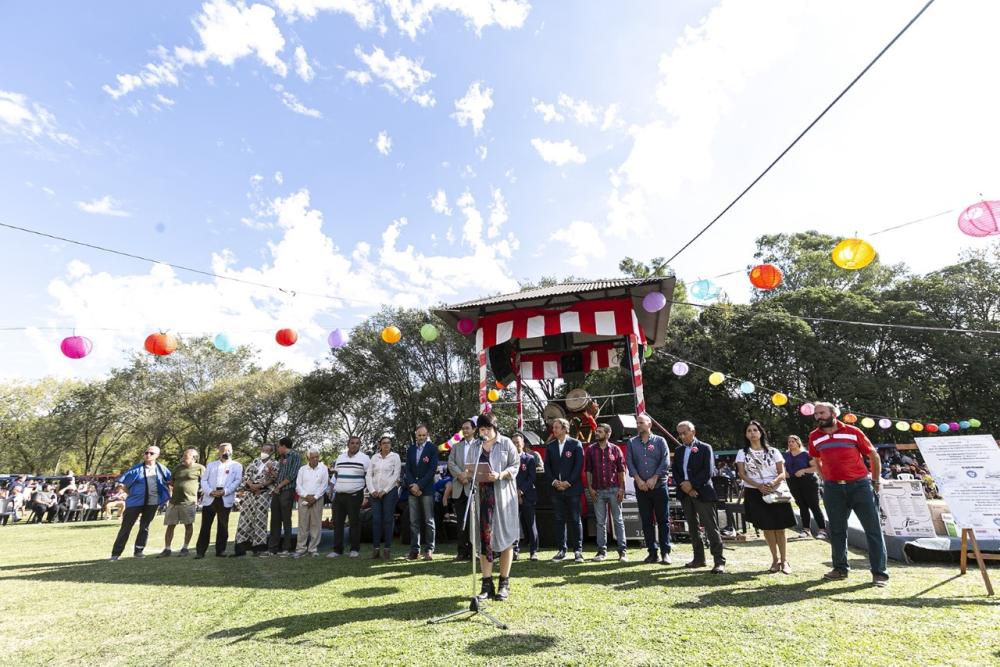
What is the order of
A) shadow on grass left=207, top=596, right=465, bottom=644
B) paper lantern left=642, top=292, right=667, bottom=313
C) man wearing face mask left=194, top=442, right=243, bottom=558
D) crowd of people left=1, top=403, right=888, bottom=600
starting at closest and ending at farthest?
1. shadow on grass left=207, top=596, right=465, bottom=644
2. crowd of people left=1, top=403, right=888, bottom=600
3. man wearing face mask left=194, top=442, right=243, bottom=558
4. paper lantern left=642, top=292, right=667, bottom=313

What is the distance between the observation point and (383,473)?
714 centimetres

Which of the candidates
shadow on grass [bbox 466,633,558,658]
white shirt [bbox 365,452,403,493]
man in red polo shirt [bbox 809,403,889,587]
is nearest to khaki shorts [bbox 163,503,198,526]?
white shirt [bbox 365,452,403,493]

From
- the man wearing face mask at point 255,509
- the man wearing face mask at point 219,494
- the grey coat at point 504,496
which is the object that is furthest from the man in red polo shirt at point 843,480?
the man wearing face mask at point 219,494

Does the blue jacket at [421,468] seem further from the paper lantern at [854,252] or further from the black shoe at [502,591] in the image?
the paper lantern at [854,252]

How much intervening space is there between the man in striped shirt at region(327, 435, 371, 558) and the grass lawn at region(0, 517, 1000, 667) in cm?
124

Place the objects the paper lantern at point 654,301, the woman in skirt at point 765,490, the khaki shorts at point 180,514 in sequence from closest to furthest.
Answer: the woman in skirt at point 765,490 → the khaki shorts at point 180,514 → the paper lantern at point 654,301

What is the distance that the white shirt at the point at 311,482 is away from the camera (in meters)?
7.52

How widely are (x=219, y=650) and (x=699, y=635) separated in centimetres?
330

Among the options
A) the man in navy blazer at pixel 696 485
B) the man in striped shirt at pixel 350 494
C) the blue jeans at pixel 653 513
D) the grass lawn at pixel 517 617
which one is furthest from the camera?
the man in striped shirt at pixel 350 494

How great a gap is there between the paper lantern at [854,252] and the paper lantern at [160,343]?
377 inches

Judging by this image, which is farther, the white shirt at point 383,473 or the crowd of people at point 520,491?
the white shirt at point 383,473

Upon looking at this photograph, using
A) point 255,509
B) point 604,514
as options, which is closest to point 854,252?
point 604,514

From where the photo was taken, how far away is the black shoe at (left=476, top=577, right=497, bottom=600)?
4.30 m

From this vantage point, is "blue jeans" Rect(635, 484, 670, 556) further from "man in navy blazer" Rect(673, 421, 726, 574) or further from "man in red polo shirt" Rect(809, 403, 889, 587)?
"man in red polo shirt" Rect(809, 403, 889, 587)
